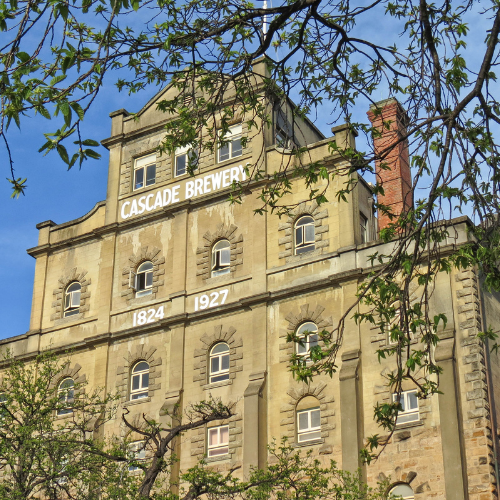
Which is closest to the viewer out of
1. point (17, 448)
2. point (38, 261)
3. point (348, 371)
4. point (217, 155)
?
point (17, 448)

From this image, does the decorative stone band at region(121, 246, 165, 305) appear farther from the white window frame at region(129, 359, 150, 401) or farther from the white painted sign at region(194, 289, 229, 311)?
the white window frame at region(129, 359, 150, 401)

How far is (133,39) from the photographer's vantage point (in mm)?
12445

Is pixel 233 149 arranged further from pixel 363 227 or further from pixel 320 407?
pixel 320 407

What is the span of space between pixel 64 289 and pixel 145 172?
5.55 meters

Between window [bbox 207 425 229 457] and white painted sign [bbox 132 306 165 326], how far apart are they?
486cm

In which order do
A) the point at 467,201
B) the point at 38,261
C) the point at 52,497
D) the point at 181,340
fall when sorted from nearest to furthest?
the point at 467,201
the point at 52,497
the point at 181,340
the point at 38,261

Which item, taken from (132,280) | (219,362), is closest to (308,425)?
(219,362)

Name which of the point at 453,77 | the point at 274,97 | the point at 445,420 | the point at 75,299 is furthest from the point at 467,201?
the point at 75,299

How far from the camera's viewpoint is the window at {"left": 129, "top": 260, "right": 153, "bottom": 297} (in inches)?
1355

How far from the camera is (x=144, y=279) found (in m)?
34.6

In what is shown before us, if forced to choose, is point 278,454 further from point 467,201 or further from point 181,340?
point 467,201

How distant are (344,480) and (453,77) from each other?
635 inches

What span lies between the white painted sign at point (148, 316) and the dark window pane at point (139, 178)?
5.41m

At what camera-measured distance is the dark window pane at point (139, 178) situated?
119ft
